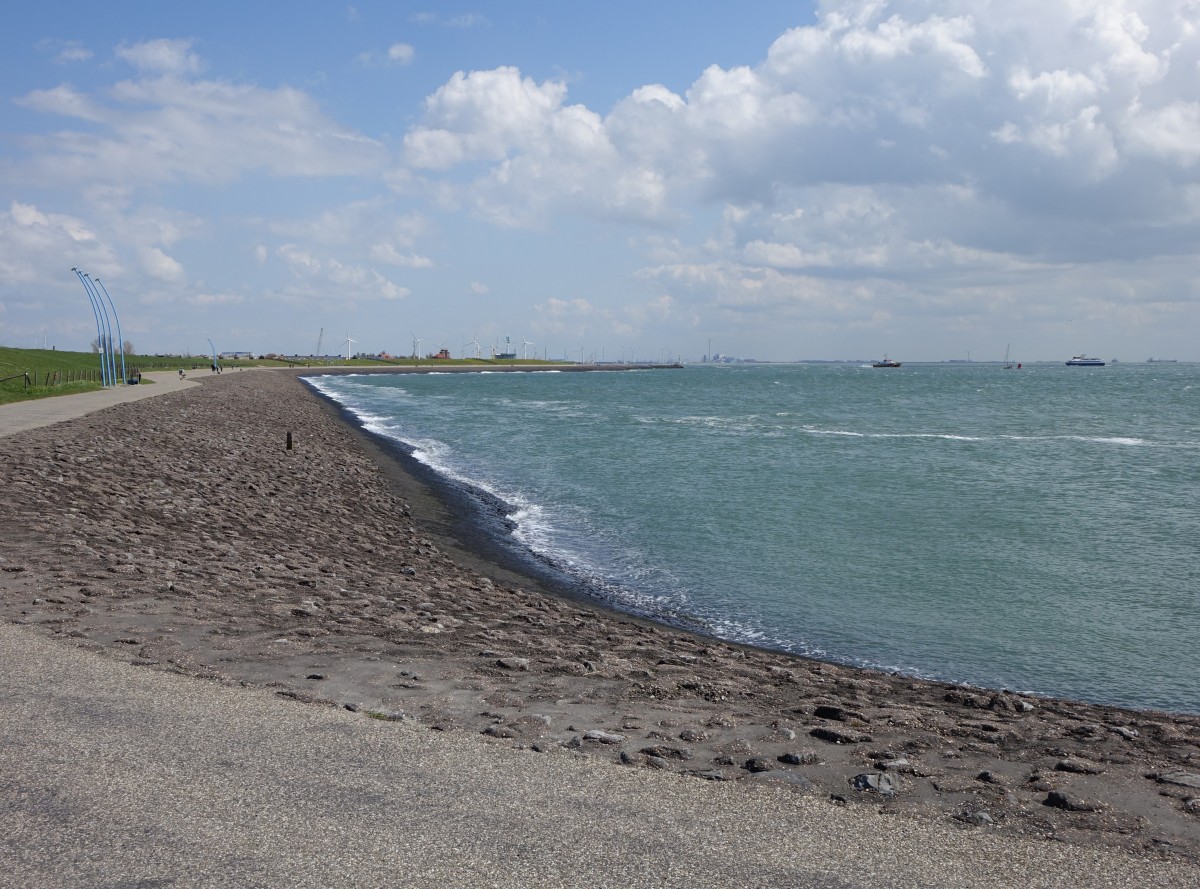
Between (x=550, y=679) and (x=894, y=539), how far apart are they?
53.5ft

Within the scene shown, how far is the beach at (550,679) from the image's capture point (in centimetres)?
750

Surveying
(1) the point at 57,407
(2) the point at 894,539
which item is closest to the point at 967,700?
(2) the point at 894,539

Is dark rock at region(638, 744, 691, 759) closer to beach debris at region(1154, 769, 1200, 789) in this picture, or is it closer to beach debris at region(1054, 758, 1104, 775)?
beach debris at region(1054, 758, 1104, 775)

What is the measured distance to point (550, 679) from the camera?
10594mm

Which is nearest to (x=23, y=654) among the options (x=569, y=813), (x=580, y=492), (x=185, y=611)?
(x=185, y=611)

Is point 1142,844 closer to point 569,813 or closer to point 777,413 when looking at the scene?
point 569,813

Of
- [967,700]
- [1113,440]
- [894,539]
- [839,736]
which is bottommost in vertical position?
[894,539]

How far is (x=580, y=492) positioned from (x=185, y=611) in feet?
68.7

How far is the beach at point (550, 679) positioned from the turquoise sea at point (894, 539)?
7.05 feet

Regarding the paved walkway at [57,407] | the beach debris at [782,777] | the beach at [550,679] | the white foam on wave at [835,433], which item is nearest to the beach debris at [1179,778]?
the beach at [550,679]

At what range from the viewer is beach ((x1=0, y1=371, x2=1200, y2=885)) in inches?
295

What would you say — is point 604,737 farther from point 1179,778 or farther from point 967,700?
point 967,700

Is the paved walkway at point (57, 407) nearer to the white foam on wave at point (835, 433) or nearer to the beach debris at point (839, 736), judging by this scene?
the beach debris at point (839, 736)

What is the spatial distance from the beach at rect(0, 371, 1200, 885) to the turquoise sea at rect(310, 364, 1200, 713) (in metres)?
2.15
